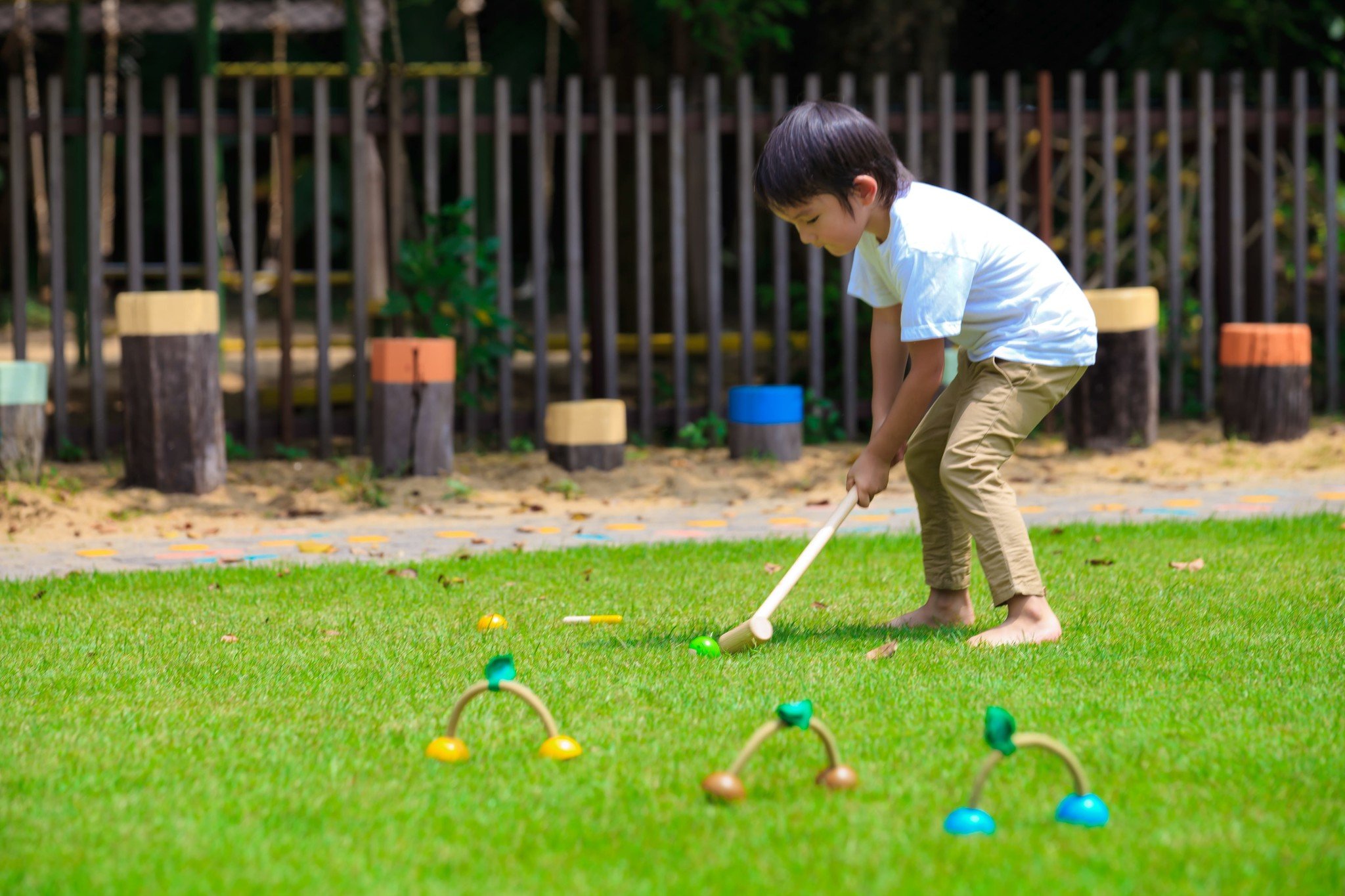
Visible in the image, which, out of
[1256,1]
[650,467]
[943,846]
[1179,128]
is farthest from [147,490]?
[1256,1]

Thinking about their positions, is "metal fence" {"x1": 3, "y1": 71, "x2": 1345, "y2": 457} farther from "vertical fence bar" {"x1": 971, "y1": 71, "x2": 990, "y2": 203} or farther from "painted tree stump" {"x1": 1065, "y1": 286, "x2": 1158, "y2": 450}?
"painted tree stump" {"x1": 1065, "y1": 286, "x2": 1158, "y2": 450}

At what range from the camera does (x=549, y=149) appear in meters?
8.66

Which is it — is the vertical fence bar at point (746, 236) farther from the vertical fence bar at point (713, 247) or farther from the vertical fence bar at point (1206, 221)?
the vertical fence bar at point (1206, 221)

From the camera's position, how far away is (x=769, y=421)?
288 inches

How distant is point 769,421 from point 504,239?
1676mm

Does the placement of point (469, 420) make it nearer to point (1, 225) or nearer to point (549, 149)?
point (549, 149)

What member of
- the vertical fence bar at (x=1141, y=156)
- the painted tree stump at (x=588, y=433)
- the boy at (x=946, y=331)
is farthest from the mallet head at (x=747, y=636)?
the vertical fence bar at (x=1141, y=156)

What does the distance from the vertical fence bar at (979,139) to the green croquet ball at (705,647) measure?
4885 mm

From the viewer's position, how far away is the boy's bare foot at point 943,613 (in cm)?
393

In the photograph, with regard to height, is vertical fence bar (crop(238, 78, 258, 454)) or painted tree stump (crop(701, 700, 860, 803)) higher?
vertical fence bar (crop(238, 78, 258, 454))

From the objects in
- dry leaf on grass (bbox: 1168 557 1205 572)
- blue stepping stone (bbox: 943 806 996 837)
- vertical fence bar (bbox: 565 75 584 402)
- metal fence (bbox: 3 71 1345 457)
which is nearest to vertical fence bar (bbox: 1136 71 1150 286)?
metal fence (bbox: 3 71 1345 457)

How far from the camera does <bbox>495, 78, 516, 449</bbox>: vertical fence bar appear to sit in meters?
7.58

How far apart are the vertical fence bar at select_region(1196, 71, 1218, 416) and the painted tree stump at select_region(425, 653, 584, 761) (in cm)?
649

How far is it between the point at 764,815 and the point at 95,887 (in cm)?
101
